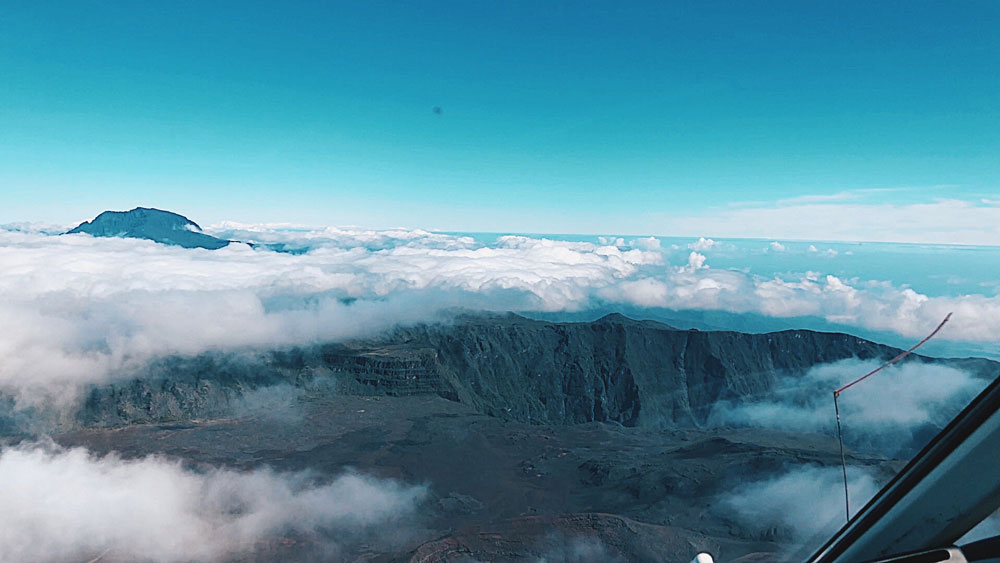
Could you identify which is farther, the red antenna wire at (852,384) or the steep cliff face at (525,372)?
the steep cliff face at (525,372)

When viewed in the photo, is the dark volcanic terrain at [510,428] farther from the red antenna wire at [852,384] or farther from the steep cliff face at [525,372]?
the red antenna wire at [852,384]

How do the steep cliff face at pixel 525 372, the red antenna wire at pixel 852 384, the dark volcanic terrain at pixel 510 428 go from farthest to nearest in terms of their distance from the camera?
the steep cliff face at pixel 525 372
the dark volcanic terrain at pixel 510 428
the red antenna wire at pixel 852 384

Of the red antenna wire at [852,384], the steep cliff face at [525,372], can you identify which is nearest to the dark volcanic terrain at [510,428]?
the steep cliff face at [525,372]

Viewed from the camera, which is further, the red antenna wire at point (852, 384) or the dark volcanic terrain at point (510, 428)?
the dark volcanic terrain at point (510, 428)

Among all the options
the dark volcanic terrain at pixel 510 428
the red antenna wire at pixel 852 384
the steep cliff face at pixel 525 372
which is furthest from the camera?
the steep cliff face at pixel 525 372

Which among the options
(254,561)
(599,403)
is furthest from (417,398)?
(254,561)

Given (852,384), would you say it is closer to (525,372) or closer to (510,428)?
(510,428)

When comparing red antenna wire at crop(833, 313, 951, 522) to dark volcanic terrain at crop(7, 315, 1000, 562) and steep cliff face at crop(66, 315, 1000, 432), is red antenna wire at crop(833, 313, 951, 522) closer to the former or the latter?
dark volcanic terrain at crop(7, 315, 1000, 562)

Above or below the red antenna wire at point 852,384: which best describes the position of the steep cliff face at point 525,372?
below
